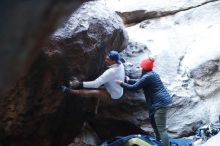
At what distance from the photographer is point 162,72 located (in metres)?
8.65

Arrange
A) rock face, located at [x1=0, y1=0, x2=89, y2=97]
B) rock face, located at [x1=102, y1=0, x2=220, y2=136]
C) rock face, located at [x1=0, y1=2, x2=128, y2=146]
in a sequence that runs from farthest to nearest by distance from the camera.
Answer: rock face, located at [x1=102, y1=0, x2=220, y2=136] < rock face, located at [x1=0, y1=2, x2=128, y2=146] < rock face, located at [x1=0, y1=0, x2=89, y2=97]

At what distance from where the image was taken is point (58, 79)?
6.59 metres

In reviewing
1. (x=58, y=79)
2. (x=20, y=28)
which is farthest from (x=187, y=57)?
(x=20, y=28)

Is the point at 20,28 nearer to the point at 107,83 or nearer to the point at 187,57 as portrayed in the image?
the point at 107,83

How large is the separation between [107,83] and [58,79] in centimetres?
79

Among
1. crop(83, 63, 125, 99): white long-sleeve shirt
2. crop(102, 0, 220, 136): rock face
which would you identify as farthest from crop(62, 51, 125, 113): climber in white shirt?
crop(102, 0, 220, 136): rock face

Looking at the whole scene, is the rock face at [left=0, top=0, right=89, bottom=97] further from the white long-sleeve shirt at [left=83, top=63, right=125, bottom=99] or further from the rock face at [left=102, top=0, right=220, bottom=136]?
the rock face at [left=102, top=0, right=220, bottom=136]

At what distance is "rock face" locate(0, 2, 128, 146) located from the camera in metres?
6.36

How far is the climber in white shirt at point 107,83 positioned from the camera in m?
6.44

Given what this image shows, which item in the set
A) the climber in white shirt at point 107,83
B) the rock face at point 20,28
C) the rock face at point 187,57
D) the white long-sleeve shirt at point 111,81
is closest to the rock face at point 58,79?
the climber in white shirt at point 107,83

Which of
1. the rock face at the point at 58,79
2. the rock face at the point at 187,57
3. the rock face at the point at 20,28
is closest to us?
the rock face at the point at 20,28

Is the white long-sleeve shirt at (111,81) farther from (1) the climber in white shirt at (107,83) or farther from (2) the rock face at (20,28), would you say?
(2) the rock face at (20,28)

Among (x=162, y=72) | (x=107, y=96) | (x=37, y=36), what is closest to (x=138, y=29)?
(x=162, y=72)

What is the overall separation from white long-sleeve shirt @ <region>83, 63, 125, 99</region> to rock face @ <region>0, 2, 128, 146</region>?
0.47 metres
